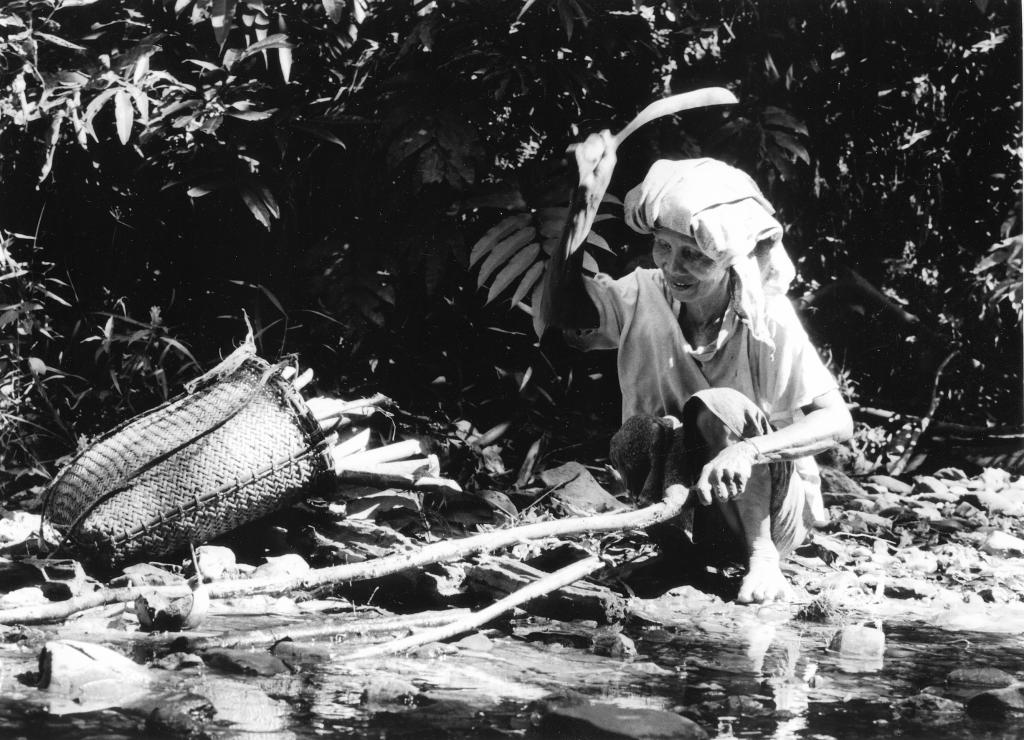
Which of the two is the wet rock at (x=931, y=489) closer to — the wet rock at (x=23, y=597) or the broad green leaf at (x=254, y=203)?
the broad green leaf at (x=254, y=203)

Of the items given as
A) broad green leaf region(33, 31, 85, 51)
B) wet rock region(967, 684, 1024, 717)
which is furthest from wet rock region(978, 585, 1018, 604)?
broad green leaf region(33, 31, 85, 51)

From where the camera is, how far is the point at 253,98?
155 inches

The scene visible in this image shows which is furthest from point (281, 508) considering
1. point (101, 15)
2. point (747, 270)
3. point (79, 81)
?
point (101, 15)

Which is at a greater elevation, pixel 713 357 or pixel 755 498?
pixel 713 357

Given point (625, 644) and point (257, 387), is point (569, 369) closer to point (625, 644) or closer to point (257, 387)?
point (257, 387)

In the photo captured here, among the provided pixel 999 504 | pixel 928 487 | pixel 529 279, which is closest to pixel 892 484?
pixel 928 487

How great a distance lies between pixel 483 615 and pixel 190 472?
100cm

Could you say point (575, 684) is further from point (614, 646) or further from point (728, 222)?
point (728, 222)

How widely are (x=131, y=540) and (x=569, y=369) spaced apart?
76.4 inches

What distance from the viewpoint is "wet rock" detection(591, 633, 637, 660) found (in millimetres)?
2363

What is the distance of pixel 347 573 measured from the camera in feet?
7.82

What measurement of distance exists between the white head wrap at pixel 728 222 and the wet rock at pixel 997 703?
3.13 ft

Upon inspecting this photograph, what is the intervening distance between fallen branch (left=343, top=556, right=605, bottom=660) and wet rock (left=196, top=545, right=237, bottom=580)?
765mm

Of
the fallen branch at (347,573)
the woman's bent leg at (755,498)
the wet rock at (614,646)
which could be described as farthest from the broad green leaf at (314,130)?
the wet rock at (614,646)
